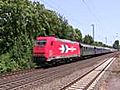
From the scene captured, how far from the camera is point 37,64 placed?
38062 mm

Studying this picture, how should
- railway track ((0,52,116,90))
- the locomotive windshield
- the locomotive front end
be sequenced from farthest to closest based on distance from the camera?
the locomotive windshield, the locomotive front end, railway track ((0,52,116,90))

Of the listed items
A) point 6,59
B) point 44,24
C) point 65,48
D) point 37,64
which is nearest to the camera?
point 6,59

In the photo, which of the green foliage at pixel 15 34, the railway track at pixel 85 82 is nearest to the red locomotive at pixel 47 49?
the green foliage at pixel 15 34

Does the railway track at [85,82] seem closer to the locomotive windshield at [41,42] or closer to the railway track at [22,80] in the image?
the railway track at [22,80]

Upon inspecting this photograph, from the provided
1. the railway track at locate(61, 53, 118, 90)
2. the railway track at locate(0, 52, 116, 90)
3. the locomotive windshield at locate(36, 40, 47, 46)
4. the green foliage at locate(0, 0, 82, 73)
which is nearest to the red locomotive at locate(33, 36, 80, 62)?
the locomotive windshield at locate(36, 40, 47, 46)

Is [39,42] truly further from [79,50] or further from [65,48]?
[79,50]

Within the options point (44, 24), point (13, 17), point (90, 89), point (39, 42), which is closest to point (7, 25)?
point (13, 17)

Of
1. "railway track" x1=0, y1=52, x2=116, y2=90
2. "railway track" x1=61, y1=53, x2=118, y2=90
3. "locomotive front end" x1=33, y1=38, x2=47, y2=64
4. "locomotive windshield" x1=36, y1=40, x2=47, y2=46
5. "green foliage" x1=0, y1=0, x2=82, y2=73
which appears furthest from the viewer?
"green foliage" x1=0, y1=0, x2=82, y2=73

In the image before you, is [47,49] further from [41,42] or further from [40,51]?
[41,42]

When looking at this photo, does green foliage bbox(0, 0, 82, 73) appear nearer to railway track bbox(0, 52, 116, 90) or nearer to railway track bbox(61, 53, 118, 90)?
railway track bbox(0, 52, 116, 90)

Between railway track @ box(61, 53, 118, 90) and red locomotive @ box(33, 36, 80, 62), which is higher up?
red locomotive @ box(33, 36, 80, 62)

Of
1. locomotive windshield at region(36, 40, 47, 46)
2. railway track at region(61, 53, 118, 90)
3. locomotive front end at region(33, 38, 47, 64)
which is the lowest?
railway track at region(61, 53, 118, 90)

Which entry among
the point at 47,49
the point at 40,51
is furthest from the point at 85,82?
the point at 40,51

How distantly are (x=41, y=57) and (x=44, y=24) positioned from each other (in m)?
17.1
